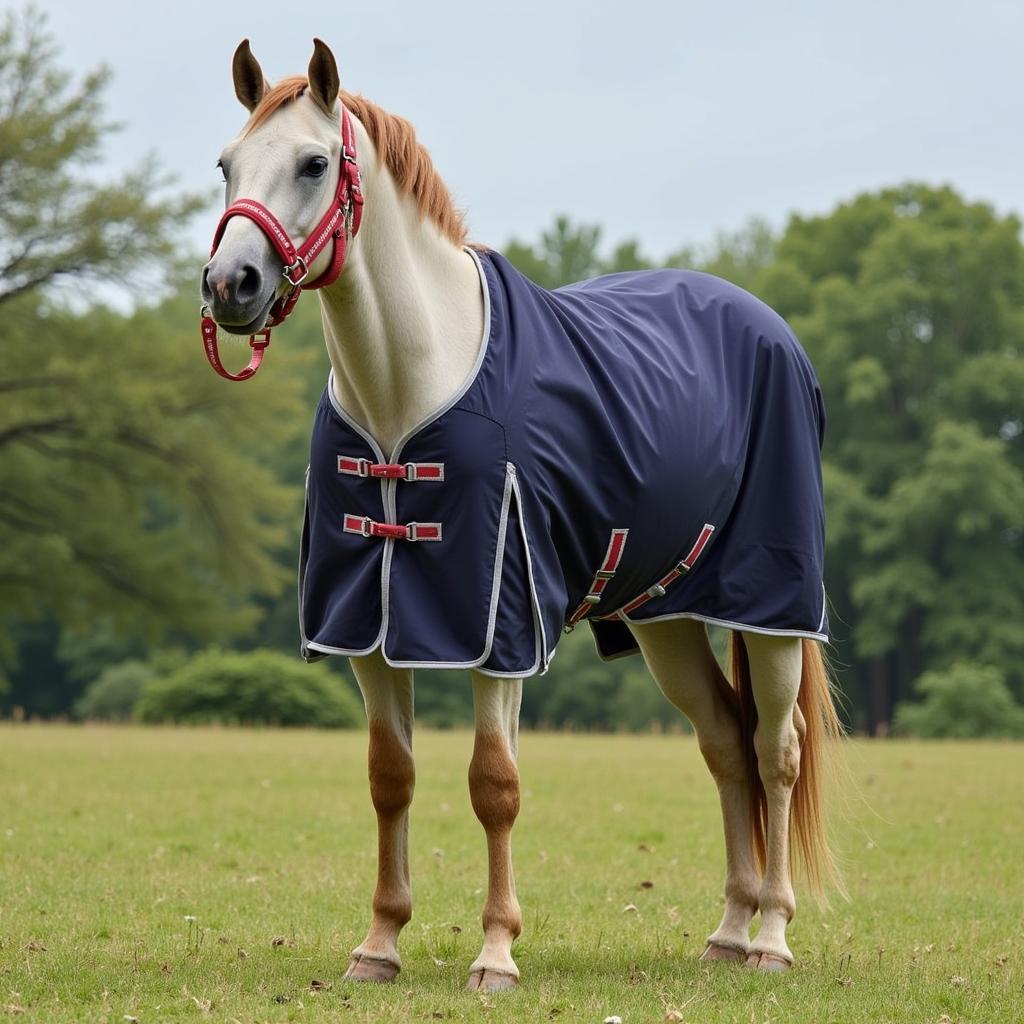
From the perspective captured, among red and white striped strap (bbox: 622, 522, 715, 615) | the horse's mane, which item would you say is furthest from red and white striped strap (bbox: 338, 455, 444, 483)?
red and white striped strap (bbox: 622, 522, 715, 615)

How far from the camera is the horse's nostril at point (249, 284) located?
460cm

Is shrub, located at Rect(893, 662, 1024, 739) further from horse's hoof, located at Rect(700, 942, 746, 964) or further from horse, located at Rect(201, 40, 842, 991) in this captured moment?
horse, located at Rect(201, 40, 842, 991)

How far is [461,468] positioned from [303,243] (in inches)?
35.7

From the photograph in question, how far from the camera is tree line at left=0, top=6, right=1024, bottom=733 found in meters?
28.8

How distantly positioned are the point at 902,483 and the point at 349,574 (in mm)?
35656

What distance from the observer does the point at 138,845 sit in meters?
9.53

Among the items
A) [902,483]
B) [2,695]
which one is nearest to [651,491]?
[902,483]

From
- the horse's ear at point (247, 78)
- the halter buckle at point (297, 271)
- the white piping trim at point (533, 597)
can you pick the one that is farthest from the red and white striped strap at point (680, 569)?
the horse's ear at point (247, 78)

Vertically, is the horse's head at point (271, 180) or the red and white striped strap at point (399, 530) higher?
the horse's head at point (271, 180)

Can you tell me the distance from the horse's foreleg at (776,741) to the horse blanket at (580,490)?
0.16m

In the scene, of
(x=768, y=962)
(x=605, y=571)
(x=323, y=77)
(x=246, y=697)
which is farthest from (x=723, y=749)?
(x=246, y=697)

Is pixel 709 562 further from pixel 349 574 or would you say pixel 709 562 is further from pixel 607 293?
pixel 349 574

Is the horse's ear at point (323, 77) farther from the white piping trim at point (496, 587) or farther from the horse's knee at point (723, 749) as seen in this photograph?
the horse's knee at point (723, 749)

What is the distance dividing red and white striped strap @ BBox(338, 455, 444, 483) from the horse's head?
2.18ft
